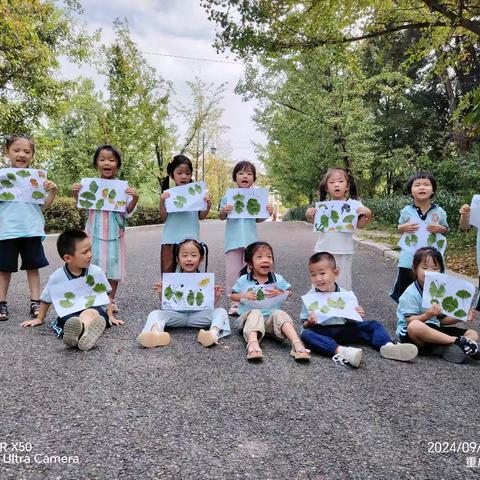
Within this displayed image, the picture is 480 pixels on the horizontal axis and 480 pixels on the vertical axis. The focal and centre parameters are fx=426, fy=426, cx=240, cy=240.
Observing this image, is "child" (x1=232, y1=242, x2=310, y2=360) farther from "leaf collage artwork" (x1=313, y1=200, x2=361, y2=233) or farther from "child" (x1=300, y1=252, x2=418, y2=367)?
"leaf collage artwork" (x1=313, y1=200, x2=361, y2=233)

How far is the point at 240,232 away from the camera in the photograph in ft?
13.5

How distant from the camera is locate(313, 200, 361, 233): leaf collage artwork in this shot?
3904mm

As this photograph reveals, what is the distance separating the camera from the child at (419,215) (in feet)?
12.4

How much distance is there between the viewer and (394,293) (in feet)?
13.3

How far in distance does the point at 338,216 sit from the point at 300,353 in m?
1.50

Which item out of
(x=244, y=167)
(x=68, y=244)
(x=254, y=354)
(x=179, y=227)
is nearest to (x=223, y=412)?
(x=254, y=354)

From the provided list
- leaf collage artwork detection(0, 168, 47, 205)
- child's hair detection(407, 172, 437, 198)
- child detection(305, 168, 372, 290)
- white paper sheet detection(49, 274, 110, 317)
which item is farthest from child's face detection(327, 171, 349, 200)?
leaf collage artwork detection(0, 168, 47, 205)

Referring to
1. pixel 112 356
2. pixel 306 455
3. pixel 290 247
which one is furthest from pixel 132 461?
pixel 290 247

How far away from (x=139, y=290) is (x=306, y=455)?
12.1ft

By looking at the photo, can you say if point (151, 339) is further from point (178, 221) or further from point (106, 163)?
point (106, 163)

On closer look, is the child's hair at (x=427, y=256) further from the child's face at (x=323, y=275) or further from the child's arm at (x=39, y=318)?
the child's arm at (x=39, y=318)

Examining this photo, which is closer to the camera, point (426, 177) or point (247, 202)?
point (426, 177)

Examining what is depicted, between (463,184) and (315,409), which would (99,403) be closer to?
(315,409)

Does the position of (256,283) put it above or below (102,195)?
below
